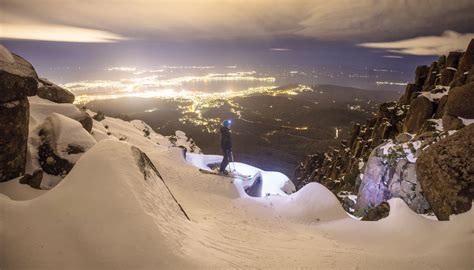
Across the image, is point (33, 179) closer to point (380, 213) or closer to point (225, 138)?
point (225, 138)

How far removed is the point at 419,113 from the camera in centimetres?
1966

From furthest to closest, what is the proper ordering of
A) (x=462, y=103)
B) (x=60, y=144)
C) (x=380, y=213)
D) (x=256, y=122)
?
(x=256, y=122), (x=462, y=103), (x=380, y=213), (x=60, y=144)

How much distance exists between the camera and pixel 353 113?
5433 inches

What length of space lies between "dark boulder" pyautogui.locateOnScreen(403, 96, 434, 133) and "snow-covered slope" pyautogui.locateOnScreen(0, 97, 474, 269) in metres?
11.7

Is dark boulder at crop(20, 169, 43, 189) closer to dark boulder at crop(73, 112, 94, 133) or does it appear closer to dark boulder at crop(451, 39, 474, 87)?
dark boulder at crop(73, 112, 94, 133)

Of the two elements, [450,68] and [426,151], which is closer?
[426,151]

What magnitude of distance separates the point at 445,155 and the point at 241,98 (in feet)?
546

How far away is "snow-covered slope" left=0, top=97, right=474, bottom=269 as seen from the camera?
5.37 metres

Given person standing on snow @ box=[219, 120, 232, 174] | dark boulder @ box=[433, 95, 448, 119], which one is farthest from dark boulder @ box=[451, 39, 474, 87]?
person standing on snow @ box=[219, 120, 232, 174]

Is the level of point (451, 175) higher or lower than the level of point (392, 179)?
higher

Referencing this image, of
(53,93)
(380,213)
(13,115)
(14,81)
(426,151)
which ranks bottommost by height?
(380,213)

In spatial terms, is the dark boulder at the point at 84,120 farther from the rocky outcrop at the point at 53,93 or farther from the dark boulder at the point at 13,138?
the dark boulder at the point at 13,138

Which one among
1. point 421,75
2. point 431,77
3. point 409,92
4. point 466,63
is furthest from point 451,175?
point 421,75

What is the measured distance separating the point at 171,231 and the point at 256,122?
388 feet
